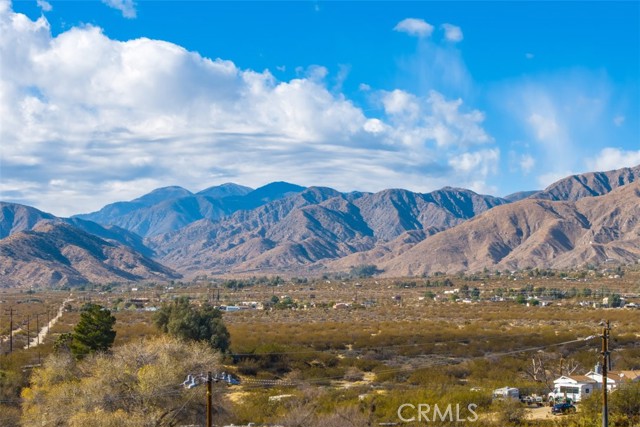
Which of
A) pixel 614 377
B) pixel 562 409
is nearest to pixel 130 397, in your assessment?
pixel 562 409

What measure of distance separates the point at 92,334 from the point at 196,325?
21.6 feet

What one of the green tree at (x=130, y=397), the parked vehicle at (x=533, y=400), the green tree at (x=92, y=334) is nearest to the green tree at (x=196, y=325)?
the green tree at (x=92, y=334)

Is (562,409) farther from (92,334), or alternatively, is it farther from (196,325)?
(92,334)

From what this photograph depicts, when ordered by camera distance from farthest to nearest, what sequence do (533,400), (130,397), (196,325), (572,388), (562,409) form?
(196,325) < (572,388) < (533,400) < (562,409) < (130,397)

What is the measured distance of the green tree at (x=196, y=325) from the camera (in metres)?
46.9

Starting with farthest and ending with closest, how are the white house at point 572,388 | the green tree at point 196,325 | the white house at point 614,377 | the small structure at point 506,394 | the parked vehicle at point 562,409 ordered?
the green tree at point 196,325
the white house at point 572,388
the white house at point 614,377
the small structure at point 506,394
the parked vehicle at point 562,409

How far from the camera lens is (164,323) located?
5062 centimetres

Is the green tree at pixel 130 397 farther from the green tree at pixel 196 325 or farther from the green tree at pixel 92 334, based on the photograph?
the green tree at pixel 196 325

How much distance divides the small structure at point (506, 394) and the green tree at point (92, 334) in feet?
77.0

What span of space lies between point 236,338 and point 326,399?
93.6 feet

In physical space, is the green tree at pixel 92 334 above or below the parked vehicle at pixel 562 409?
above

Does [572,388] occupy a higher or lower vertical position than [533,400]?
higher

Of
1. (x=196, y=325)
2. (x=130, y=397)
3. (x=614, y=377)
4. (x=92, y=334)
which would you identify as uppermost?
(x=196, y=325)

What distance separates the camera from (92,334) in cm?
4428
